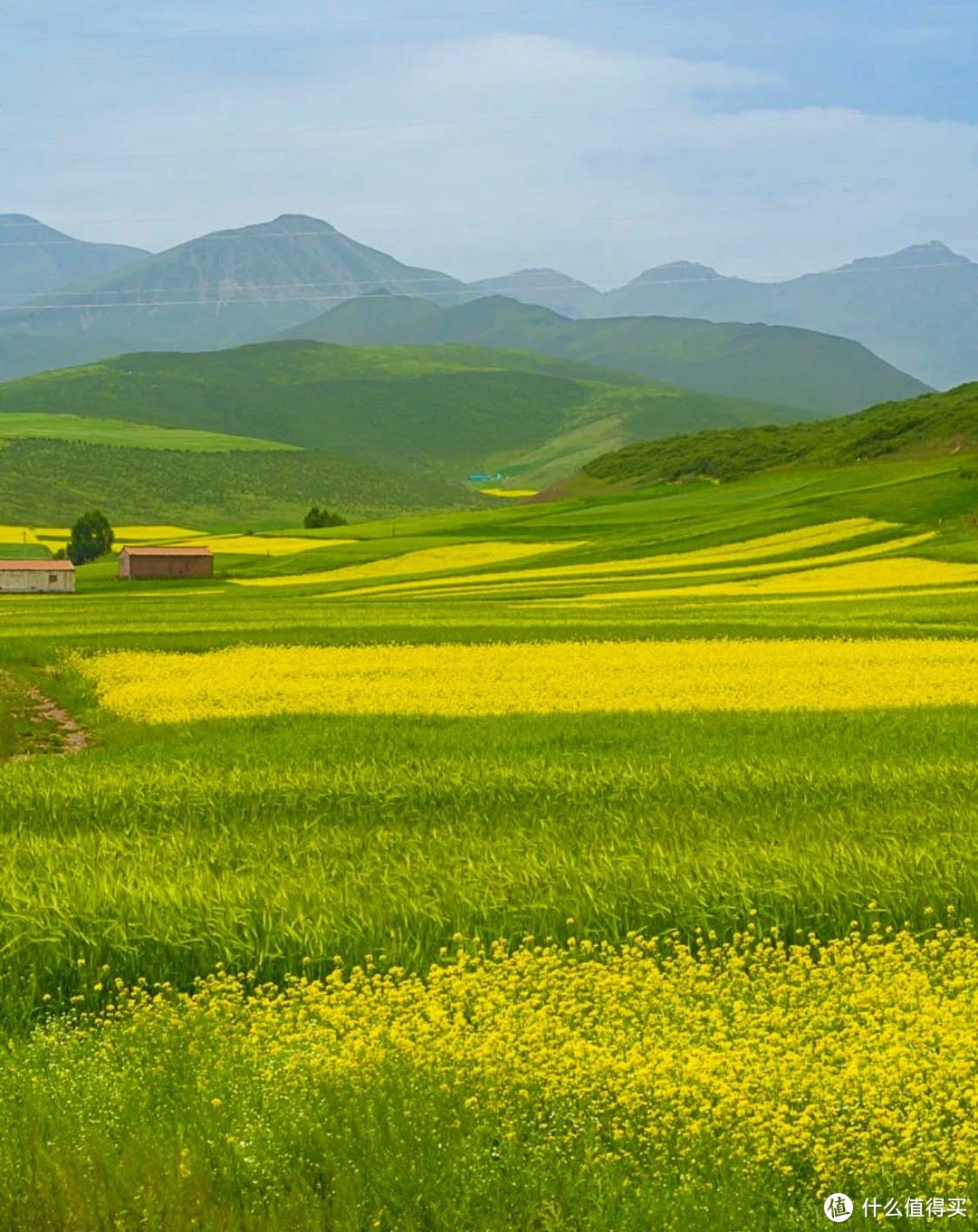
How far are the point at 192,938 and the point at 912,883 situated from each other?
20.2 feet

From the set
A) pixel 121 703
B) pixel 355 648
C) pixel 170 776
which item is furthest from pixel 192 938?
pixel 355 648

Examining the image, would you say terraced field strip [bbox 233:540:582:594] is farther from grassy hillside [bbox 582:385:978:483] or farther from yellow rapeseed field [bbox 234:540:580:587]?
grassy hillside [bbox 582:385:978:483]

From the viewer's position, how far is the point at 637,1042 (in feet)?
28.0

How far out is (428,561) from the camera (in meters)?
95.9

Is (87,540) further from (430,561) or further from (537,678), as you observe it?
(537,678)

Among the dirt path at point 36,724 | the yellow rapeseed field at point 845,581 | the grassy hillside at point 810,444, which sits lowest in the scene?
the yellow rapeseed field at point 845,581

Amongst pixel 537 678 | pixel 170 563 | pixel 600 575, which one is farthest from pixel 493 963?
pixel 170 563

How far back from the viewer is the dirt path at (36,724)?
82.5 feet

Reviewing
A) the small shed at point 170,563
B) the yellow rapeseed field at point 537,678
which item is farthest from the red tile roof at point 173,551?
the yellow rapeseed field at point 537,678

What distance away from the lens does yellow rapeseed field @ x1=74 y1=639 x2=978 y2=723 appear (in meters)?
26.0

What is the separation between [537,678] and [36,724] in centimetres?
1062

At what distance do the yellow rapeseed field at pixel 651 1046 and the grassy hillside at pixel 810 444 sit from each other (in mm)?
122716

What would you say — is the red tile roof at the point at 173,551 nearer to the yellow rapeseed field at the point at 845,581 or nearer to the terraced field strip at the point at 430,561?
the terraced field strip at the point at 430,561

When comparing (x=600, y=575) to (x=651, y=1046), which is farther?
(x=600, y=575)
